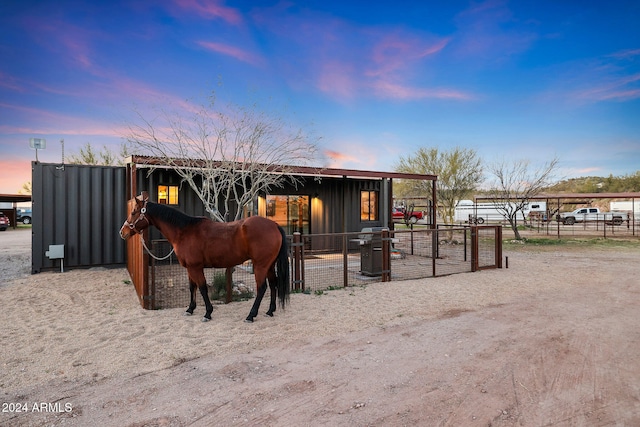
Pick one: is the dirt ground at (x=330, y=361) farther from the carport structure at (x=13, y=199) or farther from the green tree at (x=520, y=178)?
the carport structure at (x=13, y=199)

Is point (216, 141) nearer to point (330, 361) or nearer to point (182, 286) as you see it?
point (182, 286)

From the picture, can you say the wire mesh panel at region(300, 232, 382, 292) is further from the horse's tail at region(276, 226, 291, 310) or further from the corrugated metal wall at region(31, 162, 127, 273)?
the corrugated metal wall at region(31, 162, 127, 273)

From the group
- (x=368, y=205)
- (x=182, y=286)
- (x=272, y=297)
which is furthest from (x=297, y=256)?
(x=368, y=205)

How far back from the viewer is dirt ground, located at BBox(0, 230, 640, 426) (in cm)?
237

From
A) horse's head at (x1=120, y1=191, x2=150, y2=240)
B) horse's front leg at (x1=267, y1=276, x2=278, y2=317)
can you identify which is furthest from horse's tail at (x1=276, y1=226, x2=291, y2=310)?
horse's head at (x1=120, y1=191, x2=150, y2=240)

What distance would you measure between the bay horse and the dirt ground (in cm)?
51

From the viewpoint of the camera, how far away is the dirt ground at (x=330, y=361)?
7.78 feet

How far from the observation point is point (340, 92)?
14281 mm

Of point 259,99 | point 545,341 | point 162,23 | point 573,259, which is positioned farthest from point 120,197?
point 573,259

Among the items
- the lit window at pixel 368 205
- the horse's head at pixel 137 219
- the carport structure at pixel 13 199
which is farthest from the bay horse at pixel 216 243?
the carport structure at pixel 13 199

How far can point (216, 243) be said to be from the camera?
464 centimetres

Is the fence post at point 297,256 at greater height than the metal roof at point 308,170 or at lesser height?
lesser

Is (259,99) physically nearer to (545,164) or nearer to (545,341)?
(545,341)

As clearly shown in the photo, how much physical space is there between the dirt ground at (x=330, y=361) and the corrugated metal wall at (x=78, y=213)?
273cm
